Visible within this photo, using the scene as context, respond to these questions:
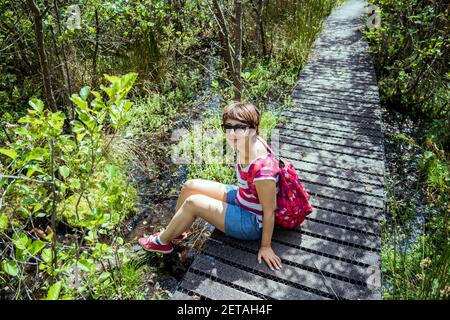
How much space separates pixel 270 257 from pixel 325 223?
2.13ft

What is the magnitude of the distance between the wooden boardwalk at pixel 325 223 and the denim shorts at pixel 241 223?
0.11m

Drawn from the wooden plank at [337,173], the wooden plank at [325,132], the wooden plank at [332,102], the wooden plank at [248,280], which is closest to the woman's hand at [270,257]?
the wooden plank at [248,280]

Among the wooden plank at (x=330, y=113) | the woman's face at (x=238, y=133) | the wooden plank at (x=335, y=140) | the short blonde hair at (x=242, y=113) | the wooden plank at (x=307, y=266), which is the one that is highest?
the short blonde hair at (x=242, y=113)

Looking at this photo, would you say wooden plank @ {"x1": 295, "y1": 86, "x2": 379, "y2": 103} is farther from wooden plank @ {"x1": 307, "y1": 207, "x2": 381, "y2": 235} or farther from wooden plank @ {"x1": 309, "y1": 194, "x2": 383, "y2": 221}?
wooden plank @ {"x1": 307, "y1": 207, "x2": 381, "y2": 235}

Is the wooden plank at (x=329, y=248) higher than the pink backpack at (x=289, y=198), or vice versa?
the pink backpack at (x=289, y=198)

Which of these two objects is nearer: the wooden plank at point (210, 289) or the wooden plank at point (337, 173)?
the wooden plank at point (210, 289)

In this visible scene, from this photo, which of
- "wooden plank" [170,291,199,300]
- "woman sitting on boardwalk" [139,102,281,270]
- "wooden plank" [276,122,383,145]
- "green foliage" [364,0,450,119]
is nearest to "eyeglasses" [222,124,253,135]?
"woman sitting on boardwalk" [139,102,281,270]

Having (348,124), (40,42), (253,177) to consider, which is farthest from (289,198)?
(40,42)

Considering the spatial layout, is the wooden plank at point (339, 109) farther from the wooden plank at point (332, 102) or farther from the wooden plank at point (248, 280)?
the wooden plank at point (248, 280)

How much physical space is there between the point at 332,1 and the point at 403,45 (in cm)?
501

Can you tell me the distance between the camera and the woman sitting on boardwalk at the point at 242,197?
2.22 m

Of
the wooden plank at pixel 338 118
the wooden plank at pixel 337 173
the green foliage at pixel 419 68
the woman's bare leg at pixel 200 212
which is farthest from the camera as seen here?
the green foliage at pixel 419 68

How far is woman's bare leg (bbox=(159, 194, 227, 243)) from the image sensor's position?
8.16 feet
